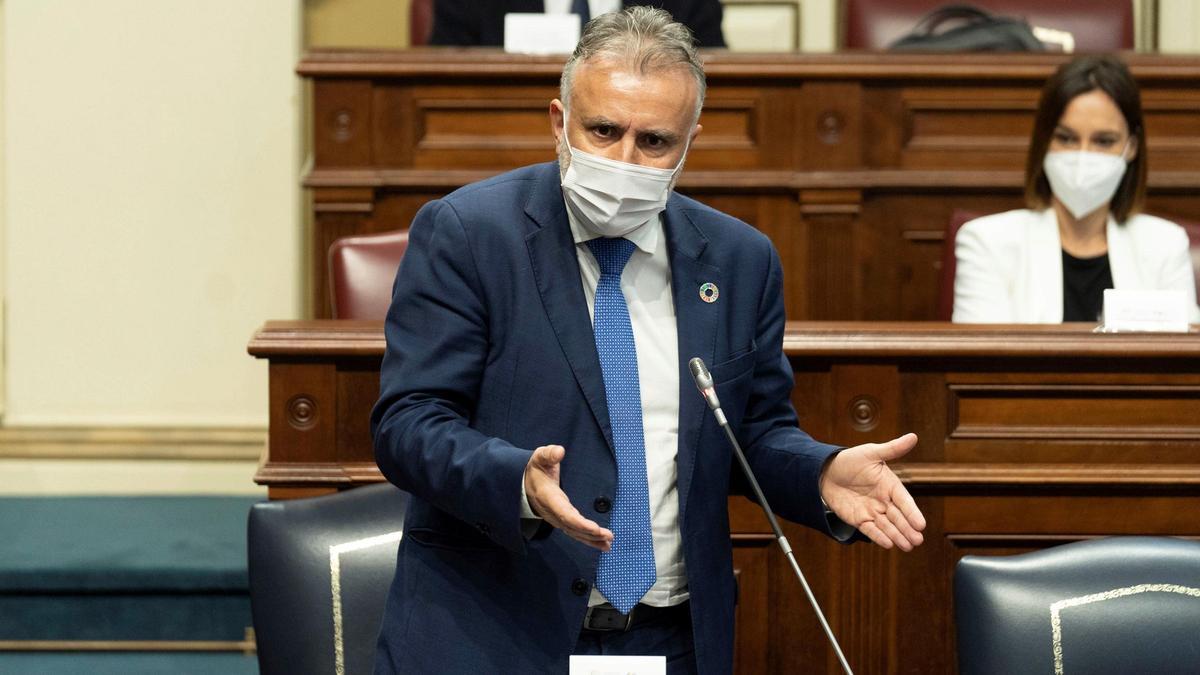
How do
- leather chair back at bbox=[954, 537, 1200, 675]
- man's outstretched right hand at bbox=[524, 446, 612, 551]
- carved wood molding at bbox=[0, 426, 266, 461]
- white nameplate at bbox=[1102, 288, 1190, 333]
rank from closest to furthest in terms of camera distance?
1. man's outstretched right hand at bbox=[524, 446, 612, 551]
2. leather chair back at bbox=[954, 537, 1200, 675]
3. white nameplate at bbox=[1102, 288, 1190, 333]
4. carved wood molding at bbox=[0, 426, 266, 461]

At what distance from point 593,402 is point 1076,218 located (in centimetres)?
192

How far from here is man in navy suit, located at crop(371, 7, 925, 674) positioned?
132 cm

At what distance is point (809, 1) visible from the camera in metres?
4.42

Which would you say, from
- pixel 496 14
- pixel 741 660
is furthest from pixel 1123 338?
pixel 496 14

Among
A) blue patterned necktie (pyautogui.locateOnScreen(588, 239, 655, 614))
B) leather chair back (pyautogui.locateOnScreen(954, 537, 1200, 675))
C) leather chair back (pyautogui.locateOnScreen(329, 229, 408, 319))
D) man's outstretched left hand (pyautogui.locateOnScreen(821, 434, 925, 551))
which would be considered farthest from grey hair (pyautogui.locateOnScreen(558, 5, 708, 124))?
leather chair back (pyautogui.locateOnScreen(329, 229, 408, 319))

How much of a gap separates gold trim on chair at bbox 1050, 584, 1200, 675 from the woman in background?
4.40 feet

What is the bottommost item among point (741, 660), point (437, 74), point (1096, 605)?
point (741, 660)

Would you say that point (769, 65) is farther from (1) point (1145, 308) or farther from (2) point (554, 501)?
(2) point (554, 501)

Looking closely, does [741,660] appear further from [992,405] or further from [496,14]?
[496,14]

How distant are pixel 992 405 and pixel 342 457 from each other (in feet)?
2.82

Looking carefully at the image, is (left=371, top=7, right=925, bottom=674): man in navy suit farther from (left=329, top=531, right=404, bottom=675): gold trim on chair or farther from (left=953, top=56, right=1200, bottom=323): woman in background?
(left=953, top=56, right=1200, bottom=323): woman in background

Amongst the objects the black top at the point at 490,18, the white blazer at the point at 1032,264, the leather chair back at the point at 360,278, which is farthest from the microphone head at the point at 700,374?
the black top at the point at 490,18

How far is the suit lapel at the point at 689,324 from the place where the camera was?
136cm

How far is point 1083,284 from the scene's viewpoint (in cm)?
297
